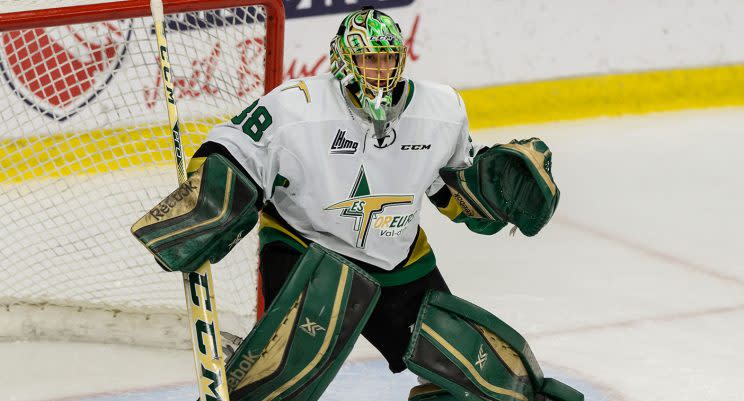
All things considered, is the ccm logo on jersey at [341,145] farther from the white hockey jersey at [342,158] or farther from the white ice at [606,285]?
the white ice at [606,285]

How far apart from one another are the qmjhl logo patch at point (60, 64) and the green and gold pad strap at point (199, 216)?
110cm

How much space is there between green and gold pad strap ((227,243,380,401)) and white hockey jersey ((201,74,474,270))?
0.13 meters

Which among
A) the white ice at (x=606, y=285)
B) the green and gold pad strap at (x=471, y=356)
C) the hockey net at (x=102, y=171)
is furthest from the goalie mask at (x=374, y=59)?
the white ice at (x=606, y=285)

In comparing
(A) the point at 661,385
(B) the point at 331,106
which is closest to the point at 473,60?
(A) the point at 661,385

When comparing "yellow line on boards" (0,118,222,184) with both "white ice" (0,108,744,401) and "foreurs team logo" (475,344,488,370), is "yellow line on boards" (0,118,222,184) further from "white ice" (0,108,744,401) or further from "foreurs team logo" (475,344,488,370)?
"foreurs team logo" (475,344,488,370)

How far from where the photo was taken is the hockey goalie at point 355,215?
2.25 meters

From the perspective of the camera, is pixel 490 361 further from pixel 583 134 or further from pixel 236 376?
pixel 583 134

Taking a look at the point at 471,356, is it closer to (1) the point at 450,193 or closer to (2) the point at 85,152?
(1) the point at 450,193

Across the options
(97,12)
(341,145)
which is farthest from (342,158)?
(97,12)

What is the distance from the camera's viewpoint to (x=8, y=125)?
3615 millimetres

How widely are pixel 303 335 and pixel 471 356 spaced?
0.34m

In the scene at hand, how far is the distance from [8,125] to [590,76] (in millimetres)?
2478

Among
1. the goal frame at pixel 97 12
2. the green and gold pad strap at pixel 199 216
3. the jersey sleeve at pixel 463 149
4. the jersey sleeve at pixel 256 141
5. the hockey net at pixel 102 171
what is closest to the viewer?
the green and gold pad strap at pixel 199 216

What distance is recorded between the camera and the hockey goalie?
2.25 meters
